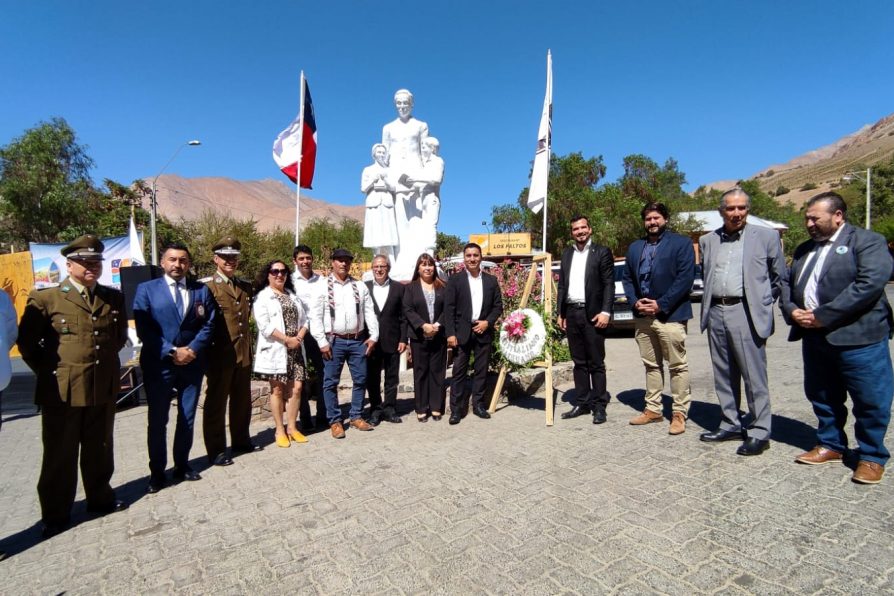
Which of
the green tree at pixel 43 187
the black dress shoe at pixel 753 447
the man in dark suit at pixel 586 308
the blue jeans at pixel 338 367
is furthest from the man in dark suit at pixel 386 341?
the green tree at pixel 43 187

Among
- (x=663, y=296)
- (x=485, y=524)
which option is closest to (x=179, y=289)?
(x=485, y=524)

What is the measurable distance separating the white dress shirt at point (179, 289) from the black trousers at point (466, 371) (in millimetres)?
2777

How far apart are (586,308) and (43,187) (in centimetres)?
3497

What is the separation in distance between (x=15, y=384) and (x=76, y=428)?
864 centimetres

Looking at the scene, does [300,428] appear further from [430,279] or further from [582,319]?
[582,319]

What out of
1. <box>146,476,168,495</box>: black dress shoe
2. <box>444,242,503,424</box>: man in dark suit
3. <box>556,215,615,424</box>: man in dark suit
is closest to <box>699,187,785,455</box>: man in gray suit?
<box>556,215,615,424</box>: man in dark suit

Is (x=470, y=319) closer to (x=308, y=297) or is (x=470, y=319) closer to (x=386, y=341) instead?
(x=386, y=341)

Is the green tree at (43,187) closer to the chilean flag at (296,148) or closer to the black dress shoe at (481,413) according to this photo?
the chilean flag at (296,148)

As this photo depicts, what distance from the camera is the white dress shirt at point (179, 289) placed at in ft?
12.7

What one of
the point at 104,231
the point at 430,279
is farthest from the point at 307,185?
the point at 104,231

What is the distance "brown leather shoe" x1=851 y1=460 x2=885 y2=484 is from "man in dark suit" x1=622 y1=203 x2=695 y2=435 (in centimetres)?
134

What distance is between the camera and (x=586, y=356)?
5.17 m

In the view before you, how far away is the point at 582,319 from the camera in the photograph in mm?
5047

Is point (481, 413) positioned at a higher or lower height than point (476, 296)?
lower
